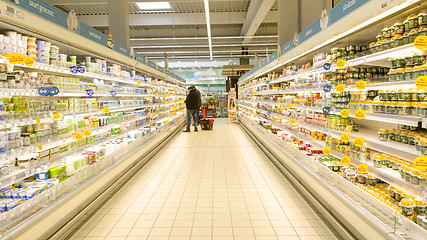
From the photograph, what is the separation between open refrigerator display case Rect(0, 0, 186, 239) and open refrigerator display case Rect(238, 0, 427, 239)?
272 centimetres

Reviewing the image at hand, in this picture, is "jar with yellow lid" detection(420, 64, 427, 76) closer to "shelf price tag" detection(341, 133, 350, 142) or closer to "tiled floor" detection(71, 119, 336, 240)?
"shelf price tag" detection(341, 133, 350, 142)

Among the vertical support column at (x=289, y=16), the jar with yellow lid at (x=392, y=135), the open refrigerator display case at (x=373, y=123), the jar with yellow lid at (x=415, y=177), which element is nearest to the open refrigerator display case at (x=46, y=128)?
the open refrigerator display case at (x=373, y=123)

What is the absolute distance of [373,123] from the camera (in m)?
3.57

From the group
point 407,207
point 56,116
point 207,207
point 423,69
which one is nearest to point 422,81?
point 423,69

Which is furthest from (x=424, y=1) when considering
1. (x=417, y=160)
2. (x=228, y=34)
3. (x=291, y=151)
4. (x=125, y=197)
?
(x=228, y=34)

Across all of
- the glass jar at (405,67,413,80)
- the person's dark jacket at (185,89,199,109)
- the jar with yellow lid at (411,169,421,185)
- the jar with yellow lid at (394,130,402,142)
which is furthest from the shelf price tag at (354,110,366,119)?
the person's dark jacket at (185,89,199,109)

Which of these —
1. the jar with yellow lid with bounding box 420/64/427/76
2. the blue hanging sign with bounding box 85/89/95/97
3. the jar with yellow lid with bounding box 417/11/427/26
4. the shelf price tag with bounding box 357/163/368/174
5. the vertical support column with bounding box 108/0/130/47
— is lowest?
the shelf price tag with bounding box 357/163/368/174

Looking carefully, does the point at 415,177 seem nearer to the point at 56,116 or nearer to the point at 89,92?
the point at 56,116

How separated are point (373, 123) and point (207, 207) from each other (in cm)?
231

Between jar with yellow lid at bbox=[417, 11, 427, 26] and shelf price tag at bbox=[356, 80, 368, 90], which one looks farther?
shelf price tag at bbox=[356, 80, 368, 90]

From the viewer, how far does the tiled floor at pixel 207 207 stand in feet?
9.90

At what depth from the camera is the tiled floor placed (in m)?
3.02

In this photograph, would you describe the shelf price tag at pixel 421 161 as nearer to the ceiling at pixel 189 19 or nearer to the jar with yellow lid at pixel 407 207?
the jar with yellow lid at pixel 407 207

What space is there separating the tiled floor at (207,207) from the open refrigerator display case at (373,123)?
42 centimetres
